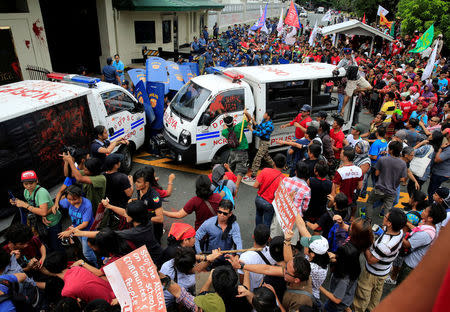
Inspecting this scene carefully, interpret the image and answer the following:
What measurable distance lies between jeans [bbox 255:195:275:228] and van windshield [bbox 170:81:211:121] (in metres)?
2.87

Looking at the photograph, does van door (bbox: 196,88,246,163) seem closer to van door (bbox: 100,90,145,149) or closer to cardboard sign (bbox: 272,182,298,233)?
van door (bbox: 100,90,145,149)

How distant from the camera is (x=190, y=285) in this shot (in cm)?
301

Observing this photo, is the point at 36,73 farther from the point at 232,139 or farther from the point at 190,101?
the point at 232,139

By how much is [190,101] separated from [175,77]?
2315 millimetres

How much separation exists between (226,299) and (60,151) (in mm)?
3981

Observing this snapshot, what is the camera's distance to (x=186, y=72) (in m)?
9.77

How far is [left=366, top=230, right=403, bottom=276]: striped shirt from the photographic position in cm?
335

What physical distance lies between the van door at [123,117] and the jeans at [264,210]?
3405 mm

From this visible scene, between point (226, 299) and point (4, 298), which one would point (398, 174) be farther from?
point (4, 298)

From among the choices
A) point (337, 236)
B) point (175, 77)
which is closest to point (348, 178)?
point (337, 236)

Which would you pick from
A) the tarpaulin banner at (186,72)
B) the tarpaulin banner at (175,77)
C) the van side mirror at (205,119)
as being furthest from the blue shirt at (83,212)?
the tarpaulin banner at (186,72)

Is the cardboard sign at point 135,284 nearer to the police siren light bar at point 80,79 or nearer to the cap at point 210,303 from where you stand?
the cap at point 210,303

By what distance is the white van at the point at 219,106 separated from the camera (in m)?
6.72

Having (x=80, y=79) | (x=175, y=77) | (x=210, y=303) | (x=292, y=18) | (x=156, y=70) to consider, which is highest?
(x=292, y=18)
